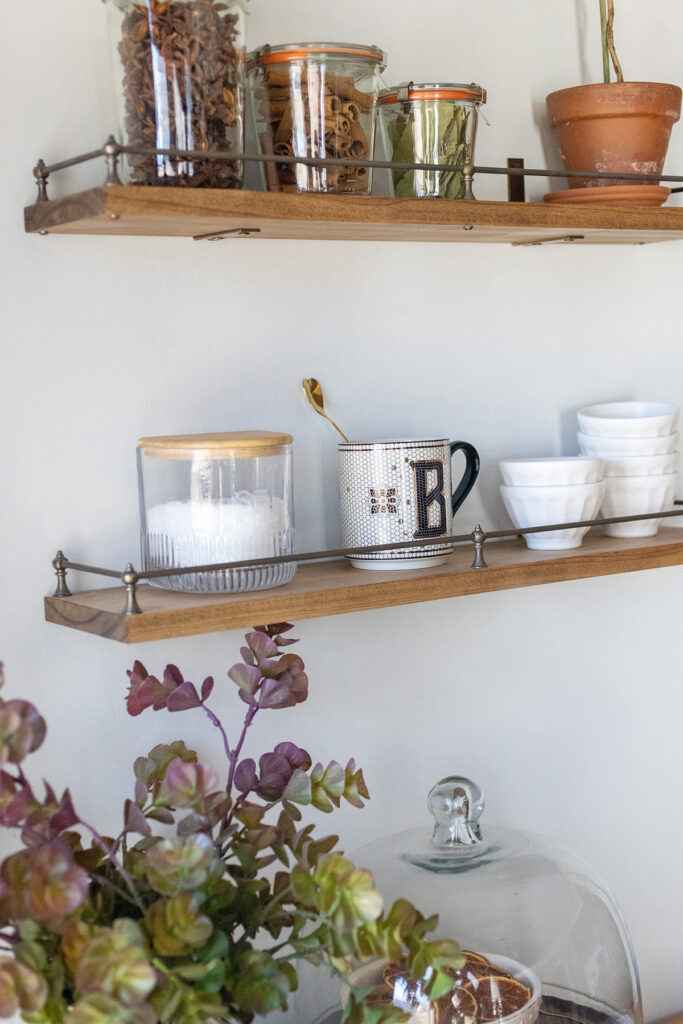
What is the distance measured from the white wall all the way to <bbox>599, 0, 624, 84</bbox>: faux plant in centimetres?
4

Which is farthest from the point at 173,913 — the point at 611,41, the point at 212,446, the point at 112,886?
the point at 611,41

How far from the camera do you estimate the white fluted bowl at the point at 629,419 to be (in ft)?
3.76

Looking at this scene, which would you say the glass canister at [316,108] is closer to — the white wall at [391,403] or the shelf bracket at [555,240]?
the white wall at [391,403]

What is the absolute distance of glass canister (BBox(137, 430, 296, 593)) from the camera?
87cm

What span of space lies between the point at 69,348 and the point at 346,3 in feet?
1.38

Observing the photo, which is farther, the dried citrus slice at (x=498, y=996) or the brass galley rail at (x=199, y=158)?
the dried citrus slice at (x=498, y=996)

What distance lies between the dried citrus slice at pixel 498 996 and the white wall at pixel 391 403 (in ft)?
0.67

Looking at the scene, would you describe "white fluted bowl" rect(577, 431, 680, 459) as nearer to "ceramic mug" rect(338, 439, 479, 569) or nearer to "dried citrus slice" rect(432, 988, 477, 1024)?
"ceramic mug" rect(338, 439, 479, 569)

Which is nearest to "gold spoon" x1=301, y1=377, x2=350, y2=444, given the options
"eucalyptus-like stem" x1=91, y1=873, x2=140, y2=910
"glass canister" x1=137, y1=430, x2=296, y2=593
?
"glass canister" x1=137, y1=430, x2=296, y2=593

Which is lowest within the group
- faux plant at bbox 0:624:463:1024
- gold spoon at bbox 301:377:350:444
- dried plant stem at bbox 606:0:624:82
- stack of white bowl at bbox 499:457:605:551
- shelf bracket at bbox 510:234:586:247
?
faux plant at bbox 0:624:463:1024

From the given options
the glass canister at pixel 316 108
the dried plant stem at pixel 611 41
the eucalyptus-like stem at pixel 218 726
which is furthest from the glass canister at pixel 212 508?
the dried plant stem at pixel 611 41

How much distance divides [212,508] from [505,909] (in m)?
0.45

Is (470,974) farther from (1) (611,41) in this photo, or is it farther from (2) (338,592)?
(1) (611,41)

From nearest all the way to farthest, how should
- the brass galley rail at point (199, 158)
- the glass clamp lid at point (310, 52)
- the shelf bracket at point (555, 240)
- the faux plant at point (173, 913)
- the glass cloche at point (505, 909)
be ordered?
1. the faux plant at point (173, 913)
2. the brass galley rail at point (199, 158)
3. the glass clamp lid at point (310, 52)
4. the glass cloche at point (505, 909)
5. the shelf bracket at point (555, 240)
